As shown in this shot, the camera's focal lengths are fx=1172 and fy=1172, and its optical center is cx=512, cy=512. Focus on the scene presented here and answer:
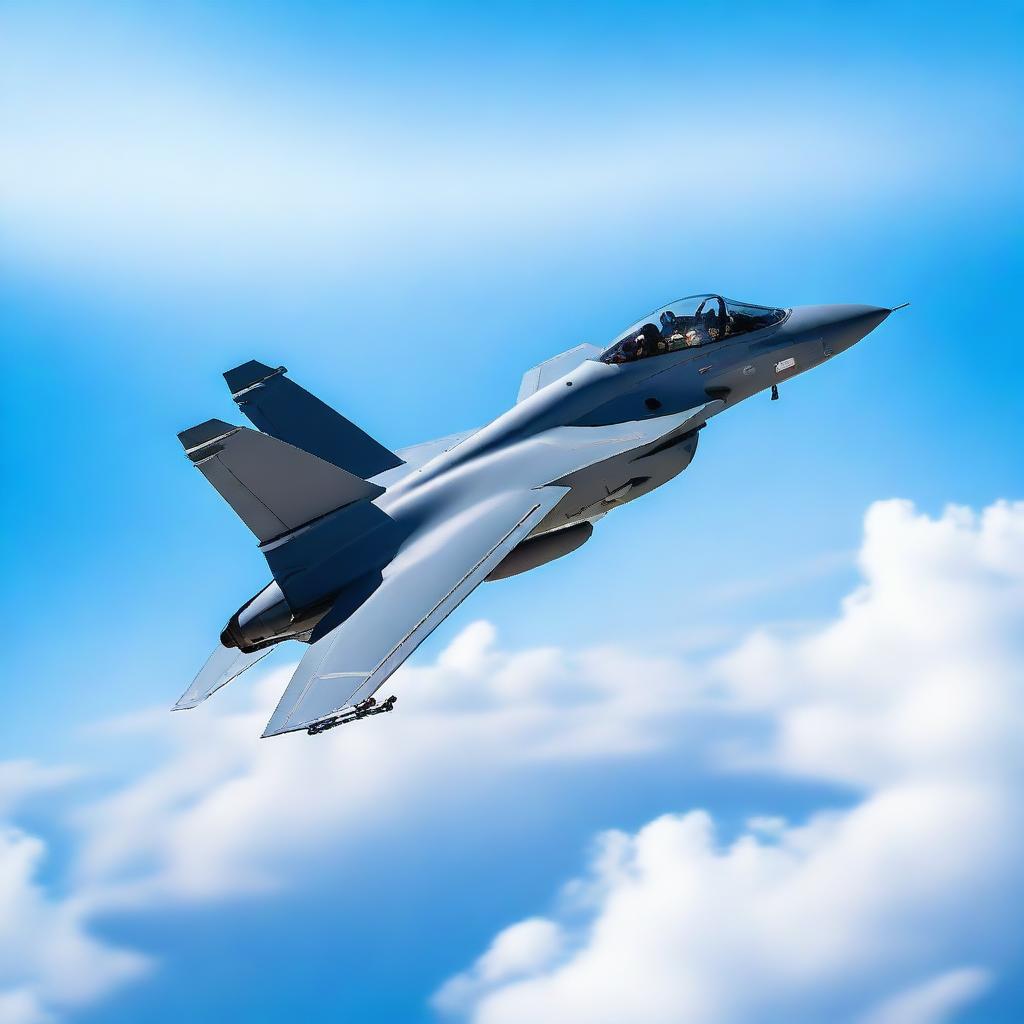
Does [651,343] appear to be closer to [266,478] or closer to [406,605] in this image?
[406,605]

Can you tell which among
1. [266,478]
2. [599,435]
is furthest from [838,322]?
[266,478]

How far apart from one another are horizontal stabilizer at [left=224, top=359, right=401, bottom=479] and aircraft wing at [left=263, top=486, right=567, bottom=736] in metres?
4.36

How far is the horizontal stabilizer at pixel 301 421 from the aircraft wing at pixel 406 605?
Result: 436 centimetres

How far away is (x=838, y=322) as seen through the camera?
21.9m

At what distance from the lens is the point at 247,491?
59.9ft

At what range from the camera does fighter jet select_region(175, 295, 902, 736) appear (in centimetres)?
1731

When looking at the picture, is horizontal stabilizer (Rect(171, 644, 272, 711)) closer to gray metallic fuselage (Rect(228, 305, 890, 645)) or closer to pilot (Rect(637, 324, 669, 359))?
gray metallic fuselage (Rect(228, 305, 890, 645))

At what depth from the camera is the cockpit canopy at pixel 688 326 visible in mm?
21375

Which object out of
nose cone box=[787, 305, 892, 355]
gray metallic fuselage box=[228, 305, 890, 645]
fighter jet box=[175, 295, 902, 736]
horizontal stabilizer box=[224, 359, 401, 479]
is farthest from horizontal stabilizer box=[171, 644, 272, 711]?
nose cone box=[787, 305, 892, 355]

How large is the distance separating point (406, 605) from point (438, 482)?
130 inches

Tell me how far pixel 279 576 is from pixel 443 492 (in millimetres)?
3087

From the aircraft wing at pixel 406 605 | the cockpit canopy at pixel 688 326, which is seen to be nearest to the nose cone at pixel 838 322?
the cockpit canopy at pixel 688 326

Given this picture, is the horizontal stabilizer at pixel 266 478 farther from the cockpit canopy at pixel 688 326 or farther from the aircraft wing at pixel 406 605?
the cockpit canopy at pixel 688 326

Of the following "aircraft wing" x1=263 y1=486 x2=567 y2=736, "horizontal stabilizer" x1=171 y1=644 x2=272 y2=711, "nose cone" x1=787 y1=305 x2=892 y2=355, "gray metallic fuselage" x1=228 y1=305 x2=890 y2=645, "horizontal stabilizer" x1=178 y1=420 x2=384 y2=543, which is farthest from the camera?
"nose cone" x1=787 y1=305 x2=892 y2=355
